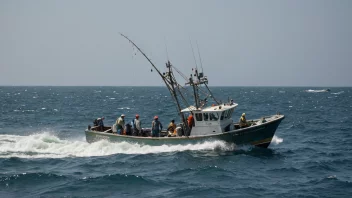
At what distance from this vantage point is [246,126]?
27312 mm

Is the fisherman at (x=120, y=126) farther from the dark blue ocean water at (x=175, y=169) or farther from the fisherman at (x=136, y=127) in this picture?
the dark blue ocean water at (x=175, y=169)

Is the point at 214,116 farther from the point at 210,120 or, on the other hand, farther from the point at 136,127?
the point at 136,127

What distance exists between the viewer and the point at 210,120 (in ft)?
86.3

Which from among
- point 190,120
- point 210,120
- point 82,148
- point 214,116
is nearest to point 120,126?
point 82,148

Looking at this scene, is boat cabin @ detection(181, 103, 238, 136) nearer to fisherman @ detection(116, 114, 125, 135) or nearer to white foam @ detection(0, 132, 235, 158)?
white foam @ detection(0, 132, 235, 158)

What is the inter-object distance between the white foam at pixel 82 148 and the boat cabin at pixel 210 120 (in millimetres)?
885

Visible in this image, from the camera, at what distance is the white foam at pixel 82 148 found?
26.1 metres

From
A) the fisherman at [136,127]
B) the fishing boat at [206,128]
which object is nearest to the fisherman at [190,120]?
the fishing boat at [206,128]

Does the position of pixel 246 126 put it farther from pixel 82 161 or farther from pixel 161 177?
pixel 82 161

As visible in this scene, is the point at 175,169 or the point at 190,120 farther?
the point at 190,120

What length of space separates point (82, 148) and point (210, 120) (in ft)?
28.1

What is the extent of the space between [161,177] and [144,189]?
2.14 metres

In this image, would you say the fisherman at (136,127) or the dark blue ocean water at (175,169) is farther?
the fisherman at (136,127)

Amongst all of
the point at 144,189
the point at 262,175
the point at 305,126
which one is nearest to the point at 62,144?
the point at 144,189
